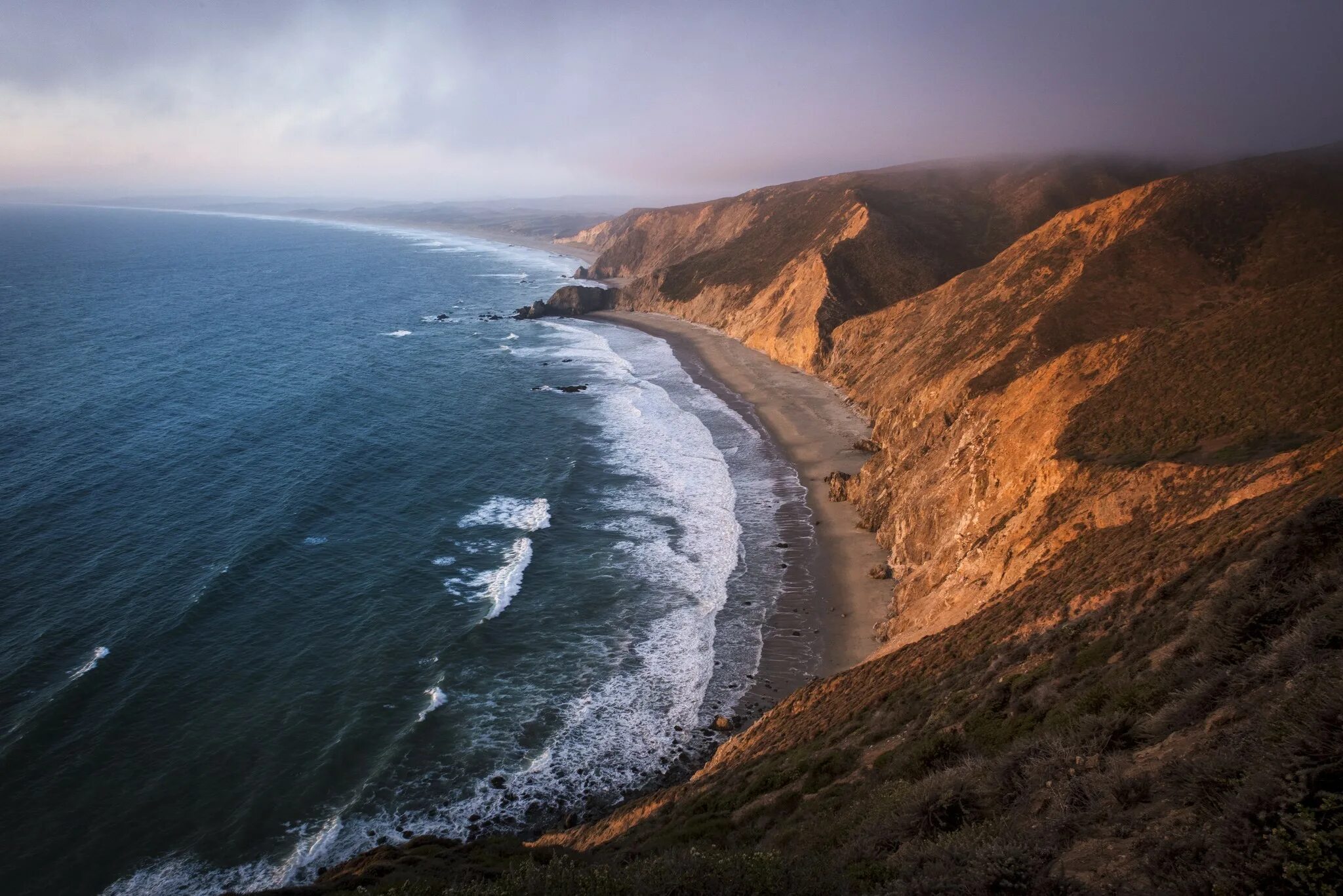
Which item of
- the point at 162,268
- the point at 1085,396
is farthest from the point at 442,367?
the point at 162,268

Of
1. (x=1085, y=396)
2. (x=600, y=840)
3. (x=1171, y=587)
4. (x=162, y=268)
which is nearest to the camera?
(x=1171, y=587)

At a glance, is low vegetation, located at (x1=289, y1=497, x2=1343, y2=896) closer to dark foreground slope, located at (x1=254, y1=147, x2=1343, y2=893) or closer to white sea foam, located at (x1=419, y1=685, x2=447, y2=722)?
dark foreground slope, located at (x1=254, y1=147, x2=1343, y2=893)

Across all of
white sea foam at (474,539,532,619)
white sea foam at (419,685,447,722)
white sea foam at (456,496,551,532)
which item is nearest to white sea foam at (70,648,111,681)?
white sea foam at (419,685,447,722)

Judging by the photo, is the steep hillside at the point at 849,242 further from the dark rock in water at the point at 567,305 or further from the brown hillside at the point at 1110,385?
the brown hillside at the point at 1110,385

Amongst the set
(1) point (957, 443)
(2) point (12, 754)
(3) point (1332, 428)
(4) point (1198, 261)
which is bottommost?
(2) point (12, 754)

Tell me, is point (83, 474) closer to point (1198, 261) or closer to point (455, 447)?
point (455, 447)

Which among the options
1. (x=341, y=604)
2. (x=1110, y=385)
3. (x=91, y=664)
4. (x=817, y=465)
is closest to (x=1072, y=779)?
(x=1110, y=385)
